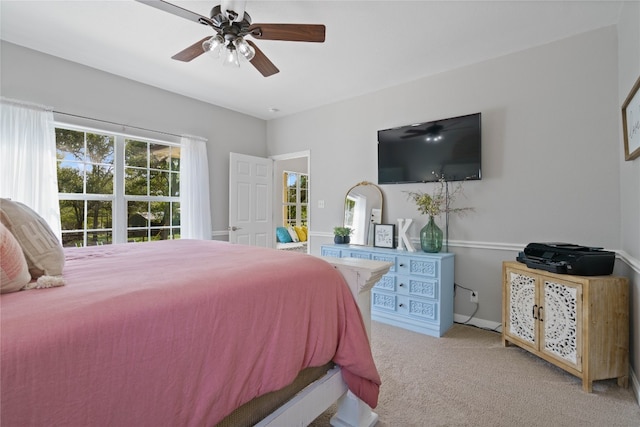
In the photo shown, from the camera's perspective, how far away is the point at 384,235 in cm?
346

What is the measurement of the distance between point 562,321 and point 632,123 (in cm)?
139

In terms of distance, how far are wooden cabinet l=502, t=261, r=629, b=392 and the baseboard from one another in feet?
1.99

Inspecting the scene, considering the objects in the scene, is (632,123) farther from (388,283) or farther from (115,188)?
(115,188)

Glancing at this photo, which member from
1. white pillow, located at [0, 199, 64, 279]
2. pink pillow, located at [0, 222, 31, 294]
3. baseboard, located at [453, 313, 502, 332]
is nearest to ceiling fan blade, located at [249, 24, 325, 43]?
white pillow, located at [0, 199, 64, 279]

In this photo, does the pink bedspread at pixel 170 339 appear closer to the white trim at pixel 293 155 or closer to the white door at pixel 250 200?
the white door at pixel 250 200

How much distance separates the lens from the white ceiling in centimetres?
217

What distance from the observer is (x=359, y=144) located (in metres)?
3.84

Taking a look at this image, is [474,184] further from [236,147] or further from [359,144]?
[236,147]

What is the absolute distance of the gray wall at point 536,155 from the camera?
2.32 m

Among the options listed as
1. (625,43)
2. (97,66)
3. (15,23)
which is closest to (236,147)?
(97,66)

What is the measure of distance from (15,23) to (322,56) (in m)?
2.53

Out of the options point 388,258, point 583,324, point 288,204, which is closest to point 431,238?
point 388,258

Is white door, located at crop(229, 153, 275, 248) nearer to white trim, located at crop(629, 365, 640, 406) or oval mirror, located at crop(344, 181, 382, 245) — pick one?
oval mirror, located at crop(344, 181, 382, 245)

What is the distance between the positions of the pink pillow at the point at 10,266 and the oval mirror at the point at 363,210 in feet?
10.2
